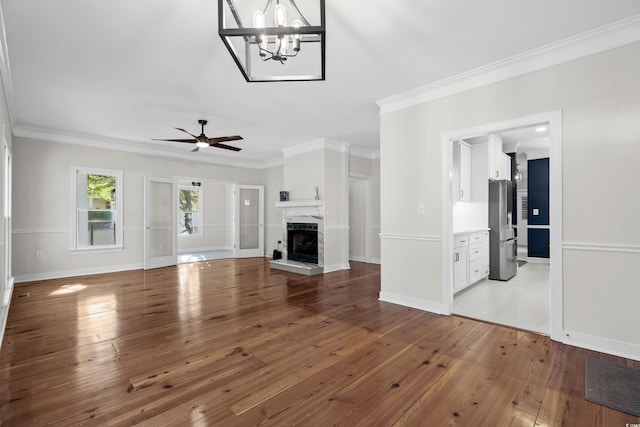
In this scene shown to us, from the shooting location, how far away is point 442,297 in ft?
11.1

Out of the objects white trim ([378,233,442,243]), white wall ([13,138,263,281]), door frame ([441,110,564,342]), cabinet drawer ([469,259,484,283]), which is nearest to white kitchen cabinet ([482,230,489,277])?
cabinet drawer ([469,259,484,283])

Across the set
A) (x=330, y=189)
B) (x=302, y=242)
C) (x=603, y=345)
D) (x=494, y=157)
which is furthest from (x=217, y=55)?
(x=494, y=157)

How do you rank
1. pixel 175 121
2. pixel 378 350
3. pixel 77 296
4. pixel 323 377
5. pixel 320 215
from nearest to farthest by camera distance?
pixel 323 377
pixel 378 350
pixel 77 296
pixel 175 121
pixel 320 215

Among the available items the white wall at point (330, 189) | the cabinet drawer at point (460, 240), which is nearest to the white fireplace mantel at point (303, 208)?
the white wall at point (330, 189)

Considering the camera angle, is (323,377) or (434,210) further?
(434,210)

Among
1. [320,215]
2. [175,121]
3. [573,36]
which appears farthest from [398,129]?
[175,121]

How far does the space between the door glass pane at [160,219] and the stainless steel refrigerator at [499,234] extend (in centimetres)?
680

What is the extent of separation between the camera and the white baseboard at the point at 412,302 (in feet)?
11.3

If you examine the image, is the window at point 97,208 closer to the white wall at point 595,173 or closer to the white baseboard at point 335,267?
the white baseboard at point 335,267

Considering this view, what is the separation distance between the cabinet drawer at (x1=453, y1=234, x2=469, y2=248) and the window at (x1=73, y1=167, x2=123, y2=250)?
643cm

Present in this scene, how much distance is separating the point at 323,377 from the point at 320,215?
4093 millimetres

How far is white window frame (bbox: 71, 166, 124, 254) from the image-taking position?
219 inches

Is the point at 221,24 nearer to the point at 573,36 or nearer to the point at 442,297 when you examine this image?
the point at 573,36

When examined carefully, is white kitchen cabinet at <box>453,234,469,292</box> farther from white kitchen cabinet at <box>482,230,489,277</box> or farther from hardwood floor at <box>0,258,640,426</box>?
hardwood floor at <box>0,258,640,426</box>
